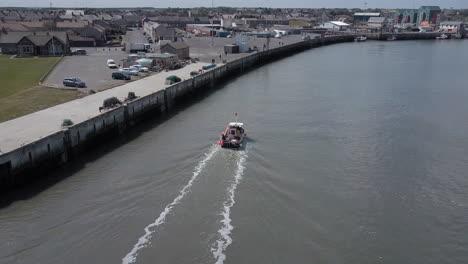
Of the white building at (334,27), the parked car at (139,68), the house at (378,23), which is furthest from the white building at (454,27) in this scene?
the parked car at (139,68)

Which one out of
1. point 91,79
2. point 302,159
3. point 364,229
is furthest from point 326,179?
point 91,79

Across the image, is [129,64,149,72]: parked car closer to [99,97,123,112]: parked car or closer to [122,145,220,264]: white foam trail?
[99,97,123,112]: parked car

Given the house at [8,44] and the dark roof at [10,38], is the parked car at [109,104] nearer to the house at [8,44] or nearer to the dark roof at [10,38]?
the house at [8,44]

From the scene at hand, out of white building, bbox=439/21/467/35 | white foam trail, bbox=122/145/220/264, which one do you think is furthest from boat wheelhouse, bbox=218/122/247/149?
white building, bbox=439/21/467/35

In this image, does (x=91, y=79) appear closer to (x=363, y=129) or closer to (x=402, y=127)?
(x=363, y=129)

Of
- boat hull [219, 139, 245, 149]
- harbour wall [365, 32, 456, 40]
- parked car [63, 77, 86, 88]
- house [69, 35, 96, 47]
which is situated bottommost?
boat hull [219, 139, 245, 149]

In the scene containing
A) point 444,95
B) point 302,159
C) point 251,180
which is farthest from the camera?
point 444,95
